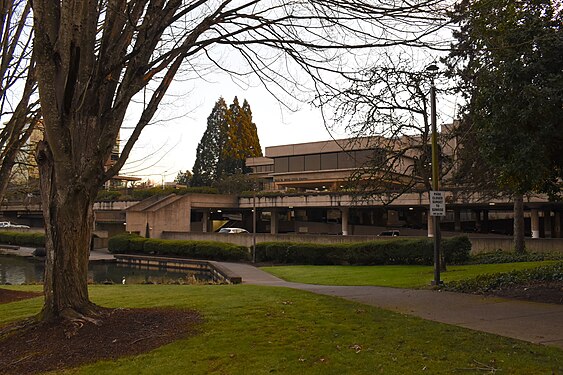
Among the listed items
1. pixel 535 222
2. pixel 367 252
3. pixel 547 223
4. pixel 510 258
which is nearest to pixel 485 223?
pixel 547 223

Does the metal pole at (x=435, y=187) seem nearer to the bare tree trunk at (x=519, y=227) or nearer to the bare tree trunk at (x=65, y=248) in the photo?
the bare tree trunk at (x=65, y=248)

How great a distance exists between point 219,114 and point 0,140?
67.8 metres

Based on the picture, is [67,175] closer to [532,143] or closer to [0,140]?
[0,140]

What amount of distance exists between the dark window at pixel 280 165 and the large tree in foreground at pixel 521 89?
54359 millimetres

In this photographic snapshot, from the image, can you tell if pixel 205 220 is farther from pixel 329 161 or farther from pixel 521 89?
pixel 521 89

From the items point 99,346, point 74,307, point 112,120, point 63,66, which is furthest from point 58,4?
point 99,346

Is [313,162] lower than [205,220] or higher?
higher

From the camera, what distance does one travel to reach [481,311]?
948 cm

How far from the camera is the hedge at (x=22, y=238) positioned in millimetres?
48537

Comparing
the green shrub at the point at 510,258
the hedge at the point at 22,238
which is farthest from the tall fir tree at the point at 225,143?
the green shrub at the point at 510,258

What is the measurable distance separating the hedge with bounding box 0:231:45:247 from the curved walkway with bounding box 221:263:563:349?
141 ft

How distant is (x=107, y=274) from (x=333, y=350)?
25947 millimetres

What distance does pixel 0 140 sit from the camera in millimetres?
11953

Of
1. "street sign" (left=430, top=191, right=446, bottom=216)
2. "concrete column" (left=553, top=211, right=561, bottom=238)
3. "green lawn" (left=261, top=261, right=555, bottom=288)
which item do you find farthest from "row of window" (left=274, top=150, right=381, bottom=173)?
"street sign" (left=430, top=191, right=446, bottom=216)
